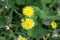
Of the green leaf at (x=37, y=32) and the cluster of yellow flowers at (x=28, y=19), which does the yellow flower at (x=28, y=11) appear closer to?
the cluster of yellow flowers at (x=28, y=19)

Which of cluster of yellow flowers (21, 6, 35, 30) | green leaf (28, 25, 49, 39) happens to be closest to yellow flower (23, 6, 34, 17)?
cluster of yellow flowers (21, 6, 35, 30)

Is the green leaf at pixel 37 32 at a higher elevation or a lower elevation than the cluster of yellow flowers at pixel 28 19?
lower

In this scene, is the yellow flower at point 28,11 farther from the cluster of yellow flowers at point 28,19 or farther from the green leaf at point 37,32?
the green leaf at point 37,32

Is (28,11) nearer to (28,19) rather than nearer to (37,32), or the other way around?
(28,19)

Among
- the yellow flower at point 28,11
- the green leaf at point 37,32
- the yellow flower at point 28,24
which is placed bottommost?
the green leaf at point 37,32

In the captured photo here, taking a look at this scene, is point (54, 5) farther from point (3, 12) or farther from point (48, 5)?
point (3, 12)

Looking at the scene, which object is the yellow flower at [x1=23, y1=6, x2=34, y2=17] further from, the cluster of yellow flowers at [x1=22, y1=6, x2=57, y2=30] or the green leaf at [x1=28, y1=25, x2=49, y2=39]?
the green leaf at [x1=28, y1=25, x2=49, y2=39]

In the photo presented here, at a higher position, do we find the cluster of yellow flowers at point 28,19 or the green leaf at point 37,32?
the cluster of yellow flowers at point 28,19

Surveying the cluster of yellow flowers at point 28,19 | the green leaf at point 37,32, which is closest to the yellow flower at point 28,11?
the cluster of yellow flowers at point 28,19
